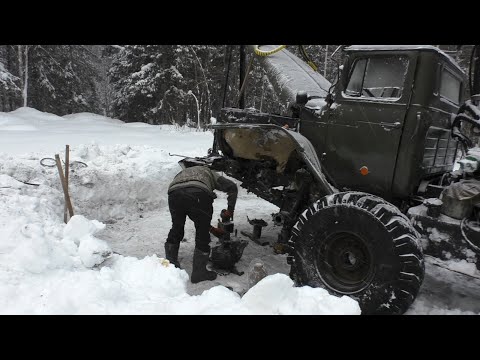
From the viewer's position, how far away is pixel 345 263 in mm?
3730

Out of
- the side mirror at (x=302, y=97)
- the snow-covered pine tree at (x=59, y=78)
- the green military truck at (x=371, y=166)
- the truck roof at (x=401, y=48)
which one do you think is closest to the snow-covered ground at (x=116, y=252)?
the green military truck at (x=371, y=166)

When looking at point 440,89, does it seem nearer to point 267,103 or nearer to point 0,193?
point 0,193

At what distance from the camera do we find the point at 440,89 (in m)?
3.93

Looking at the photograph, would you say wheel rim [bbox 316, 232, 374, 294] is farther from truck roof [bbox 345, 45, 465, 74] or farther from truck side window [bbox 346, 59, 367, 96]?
truck roof [bbox 345, 45, 465, 74]

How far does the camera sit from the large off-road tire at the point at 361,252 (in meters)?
3.25

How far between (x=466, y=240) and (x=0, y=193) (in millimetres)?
5918

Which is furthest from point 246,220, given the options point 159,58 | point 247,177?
point 159,58

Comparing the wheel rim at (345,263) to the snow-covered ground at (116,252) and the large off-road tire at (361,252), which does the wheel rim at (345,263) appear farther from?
the snow-covered ground at (116,252)

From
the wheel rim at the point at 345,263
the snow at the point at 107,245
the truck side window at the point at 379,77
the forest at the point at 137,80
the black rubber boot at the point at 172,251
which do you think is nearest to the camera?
the snow at the point at 107,245

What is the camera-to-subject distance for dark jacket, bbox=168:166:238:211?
14.3ft

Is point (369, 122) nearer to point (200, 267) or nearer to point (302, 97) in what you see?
point (302, 97)

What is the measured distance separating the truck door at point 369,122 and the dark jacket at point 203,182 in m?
1.36

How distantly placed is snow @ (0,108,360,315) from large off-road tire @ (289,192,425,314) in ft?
3.12

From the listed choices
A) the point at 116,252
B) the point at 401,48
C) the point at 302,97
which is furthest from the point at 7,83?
the point at 401,48
